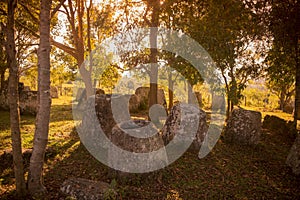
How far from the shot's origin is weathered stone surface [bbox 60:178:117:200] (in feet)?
17.3

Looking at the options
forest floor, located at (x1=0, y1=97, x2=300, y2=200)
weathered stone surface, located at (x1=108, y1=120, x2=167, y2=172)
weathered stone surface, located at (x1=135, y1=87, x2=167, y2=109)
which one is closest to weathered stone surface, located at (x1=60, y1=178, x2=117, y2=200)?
forest floor, located at (x1=0, y1=97, x2=300, y2=200)

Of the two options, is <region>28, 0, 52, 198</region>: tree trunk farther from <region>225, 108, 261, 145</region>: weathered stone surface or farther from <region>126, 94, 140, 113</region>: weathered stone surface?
<region>126, 94, 140, 113</region>: weathered stone surface

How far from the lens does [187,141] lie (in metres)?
9.77

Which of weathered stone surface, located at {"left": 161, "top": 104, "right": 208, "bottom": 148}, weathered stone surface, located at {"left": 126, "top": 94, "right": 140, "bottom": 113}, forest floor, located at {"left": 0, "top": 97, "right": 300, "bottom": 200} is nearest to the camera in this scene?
forest floor, located at {"left": 0, "top": 97, "right": 300, "bottom": 200}

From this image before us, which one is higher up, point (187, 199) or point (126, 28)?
point (126, 28)

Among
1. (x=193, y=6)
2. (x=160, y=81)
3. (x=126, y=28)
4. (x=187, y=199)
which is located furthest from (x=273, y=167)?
(x=160, y=81)

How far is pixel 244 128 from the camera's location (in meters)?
10.6

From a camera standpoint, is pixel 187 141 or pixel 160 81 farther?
pixel 160 81

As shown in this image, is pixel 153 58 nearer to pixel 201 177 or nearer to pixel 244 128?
pixel 244 128

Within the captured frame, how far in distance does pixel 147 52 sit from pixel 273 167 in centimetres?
1005

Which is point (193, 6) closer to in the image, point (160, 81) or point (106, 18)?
point (106, 18)

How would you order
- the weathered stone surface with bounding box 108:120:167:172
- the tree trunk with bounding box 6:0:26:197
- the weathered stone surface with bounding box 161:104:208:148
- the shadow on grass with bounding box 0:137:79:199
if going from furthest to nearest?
the weathered stone surface with bounding box 161:104:208:148, the weathered stone surface with bounding box 108:120:167:172, the shadow on grass with bounding box 0:137:79:199, the tree trunk with bounding box 6:0:26:197

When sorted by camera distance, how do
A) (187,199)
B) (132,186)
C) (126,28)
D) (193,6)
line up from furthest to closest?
(126,28)
(193,6)
(132,186)
(187,199)

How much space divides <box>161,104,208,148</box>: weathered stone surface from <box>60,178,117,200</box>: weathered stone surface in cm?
480
